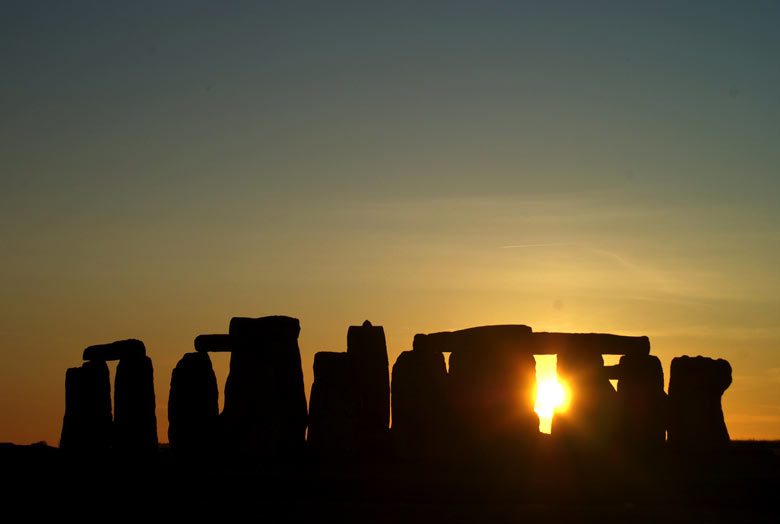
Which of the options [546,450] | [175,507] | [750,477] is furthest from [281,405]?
[750,477]

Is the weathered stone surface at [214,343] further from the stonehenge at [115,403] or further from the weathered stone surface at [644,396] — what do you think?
the weathered stone surface at [644,396]

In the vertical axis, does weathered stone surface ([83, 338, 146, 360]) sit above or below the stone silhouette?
above

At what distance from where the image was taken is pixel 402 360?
30.5 m

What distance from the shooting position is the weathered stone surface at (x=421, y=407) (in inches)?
1166

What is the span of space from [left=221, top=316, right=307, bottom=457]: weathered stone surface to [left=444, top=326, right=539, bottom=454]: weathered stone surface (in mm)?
4201

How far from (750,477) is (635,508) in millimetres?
5133

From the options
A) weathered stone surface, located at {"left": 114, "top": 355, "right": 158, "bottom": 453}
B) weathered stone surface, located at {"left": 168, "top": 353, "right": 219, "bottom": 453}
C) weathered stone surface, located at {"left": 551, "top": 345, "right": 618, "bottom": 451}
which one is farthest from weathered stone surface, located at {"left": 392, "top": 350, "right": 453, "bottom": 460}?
weathered stone surface, located at {"left": 114, "top": 355, "right": 158, "bottom": 453}

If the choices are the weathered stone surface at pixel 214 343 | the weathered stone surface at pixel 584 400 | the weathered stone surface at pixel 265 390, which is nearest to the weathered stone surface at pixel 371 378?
the weathered stone surface at pixel 265 390

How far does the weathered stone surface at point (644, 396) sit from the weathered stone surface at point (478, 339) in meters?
3.42

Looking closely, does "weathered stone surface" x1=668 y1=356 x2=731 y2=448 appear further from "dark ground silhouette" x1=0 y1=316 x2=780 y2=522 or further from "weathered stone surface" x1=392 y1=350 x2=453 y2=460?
"weathered stone surface" x1=392 y1=350 x2=453 y2=460

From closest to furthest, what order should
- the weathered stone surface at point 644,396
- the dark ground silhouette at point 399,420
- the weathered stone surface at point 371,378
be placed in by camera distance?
1. the dark ground silhouette at point 399,420
2. the weathered stone surface at point 371,378
3. the weathered stone surface at point 644,396

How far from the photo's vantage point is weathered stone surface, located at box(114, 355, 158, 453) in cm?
3161

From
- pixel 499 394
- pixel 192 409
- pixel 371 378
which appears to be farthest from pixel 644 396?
pixel 192 409

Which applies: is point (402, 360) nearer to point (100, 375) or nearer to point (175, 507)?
point (100, 375)
